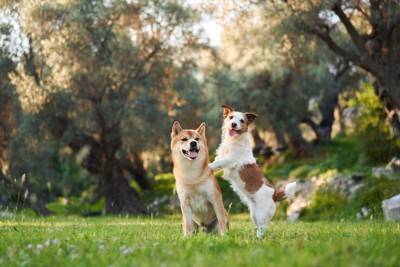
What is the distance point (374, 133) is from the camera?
69.6 feet

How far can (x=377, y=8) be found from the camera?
1778cm

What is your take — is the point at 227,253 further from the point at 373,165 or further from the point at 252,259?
the point at 373,165

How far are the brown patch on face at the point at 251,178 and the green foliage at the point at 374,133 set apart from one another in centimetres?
1359

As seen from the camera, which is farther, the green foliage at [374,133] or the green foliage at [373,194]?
the green foliage at [374,133]

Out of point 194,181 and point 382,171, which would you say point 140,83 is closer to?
point 382,171

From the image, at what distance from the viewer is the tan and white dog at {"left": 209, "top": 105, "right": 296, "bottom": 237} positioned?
26.4ft

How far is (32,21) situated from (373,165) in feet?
51.5

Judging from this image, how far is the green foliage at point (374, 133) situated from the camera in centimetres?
2073

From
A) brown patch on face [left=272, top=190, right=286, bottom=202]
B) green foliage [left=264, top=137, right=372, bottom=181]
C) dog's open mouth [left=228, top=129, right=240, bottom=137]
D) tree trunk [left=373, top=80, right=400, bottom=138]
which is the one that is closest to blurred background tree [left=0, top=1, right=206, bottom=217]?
green foliage [left=264, top=137, right=372, bottom=181]

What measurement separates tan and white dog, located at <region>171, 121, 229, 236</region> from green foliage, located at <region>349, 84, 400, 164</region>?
560 inches

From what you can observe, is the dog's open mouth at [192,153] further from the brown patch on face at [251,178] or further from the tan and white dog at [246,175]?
the brown patch on face at [251,178]

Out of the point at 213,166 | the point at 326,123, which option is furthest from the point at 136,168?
the point at 213,166

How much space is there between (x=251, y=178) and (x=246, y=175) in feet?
0.32

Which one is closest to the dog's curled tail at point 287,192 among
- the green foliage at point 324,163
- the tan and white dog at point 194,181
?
the tan and white dog at point 194,181
